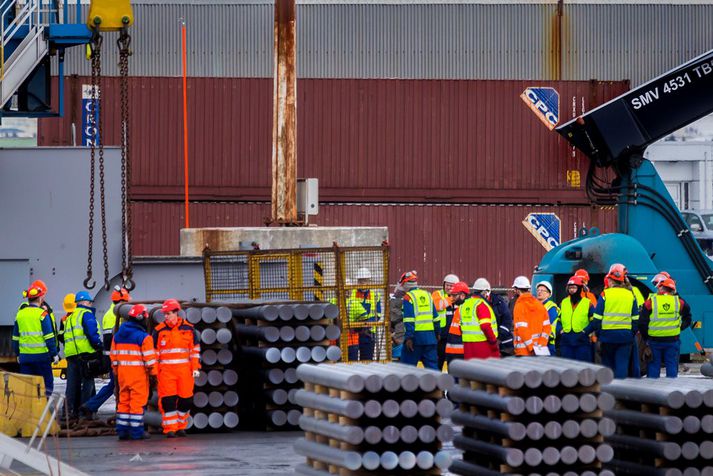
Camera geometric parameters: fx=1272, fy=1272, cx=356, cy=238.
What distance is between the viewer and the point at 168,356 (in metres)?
13.4

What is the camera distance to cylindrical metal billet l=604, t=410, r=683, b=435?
9.62 m

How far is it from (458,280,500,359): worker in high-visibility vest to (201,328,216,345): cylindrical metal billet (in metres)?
3.15

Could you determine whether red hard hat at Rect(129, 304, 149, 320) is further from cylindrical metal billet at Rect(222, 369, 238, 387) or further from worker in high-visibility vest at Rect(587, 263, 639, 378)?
worker in high-visibility vest at Rect(587, 263, 639, 378)

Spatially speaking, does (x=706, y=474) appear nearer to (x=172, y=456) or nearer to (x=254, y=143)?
(x=172, y=456)

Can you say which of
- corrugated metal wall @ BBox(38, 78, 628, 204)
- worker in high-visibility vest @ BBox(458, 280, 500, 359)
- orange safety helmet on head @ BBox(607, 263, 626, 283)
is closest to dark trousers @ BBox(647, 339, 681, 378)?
orange safety helmet on head @ BBox(607, 263, 626, 283)

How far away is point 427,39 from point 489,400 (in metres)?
26.4

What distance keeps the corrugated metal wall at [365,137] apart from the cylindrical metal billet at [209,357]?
1347cm

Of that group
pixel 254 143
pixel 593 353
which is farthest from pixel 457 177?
pixel 593 353

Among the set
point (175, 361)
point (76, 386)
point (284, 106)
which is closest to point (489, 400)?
point (175, 361)

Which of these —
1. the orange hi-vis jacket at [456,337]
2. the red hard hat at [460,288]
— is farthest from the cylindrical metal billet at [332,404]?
the red hard hat at [460,288]

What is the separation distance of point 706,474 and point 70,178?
1110 cm

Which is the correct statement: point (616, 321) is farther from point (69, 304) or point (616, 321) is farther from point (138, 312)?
point (69, 304)

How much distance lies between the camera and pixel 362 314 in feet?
52.8

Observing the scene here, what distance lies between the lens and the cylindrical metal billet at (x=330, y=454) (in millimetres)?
9344
